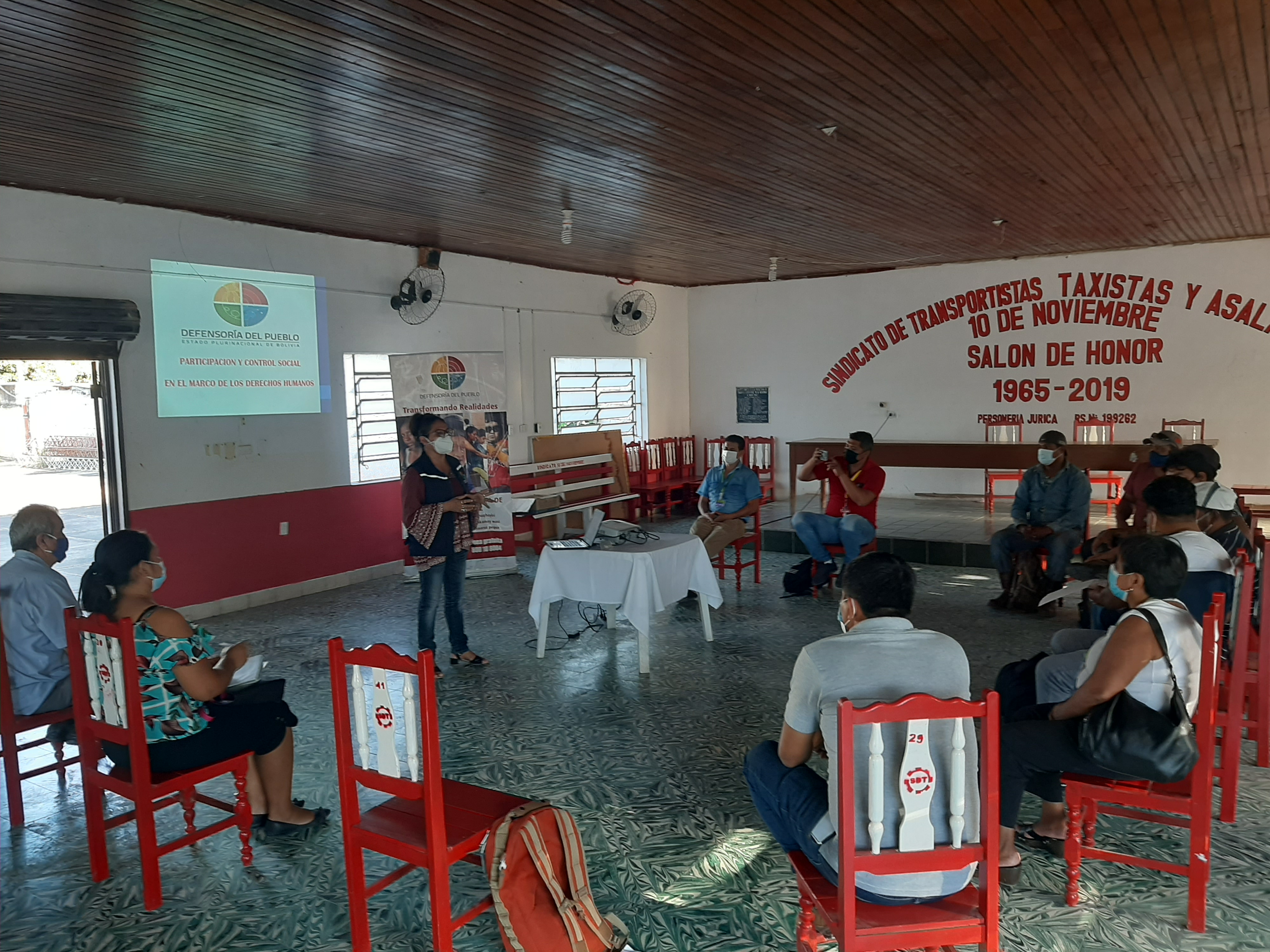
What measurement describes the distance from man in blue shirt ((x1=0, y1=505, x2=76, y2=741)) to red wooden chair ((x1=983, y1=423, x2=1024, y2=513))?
8285 mm

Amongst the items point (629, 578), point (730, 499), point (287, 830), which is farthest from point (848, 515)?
point (287, 830)

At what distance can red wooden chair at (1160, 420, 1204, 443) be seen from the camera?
8.73 meters

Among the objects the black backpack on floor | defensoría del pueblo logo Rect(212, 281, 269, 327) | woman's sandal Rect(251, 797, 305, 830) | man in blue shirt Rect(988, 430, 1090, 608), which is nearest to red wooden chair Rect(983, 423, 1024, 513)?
man in blue shirt Rect(988, 430, 1090, 608)

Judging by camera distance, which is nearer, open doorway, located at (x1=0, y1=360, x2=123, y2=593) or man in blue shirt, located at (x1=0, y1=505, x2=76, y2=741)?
man in blue shirt, located at (x1=0, y1=505, x2=76, y2=741)

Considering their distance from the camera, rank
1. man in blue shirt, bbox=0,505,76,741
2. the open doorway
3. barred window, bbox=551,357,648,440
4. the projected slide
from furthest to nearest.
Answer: barred window, bbox=551,357,648,440
the projected slide
the open doorway
man in blue shirt, bbox=0,505,76,741

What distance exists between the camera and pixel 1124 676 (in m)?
2.36

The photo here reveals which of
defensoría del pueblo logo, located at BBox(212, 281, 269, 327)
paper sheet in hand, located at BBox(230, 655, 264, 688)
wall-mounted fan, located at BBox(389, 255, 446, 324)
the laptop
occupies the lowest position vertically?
paper sheet in hand, located at BBox(230, 655, 264, 688)

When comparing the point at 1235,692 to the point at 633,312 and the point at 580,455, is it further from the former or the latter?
the point at 633,312

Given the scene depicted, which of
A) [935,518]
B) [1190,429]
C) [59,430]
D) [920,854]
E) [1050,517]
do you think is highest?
[59,430]

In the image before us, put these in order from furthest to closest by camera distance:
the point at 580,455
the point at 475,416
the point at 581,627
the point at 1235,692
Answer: the point at 580,455 < the point at 475,416 < the point at 581,627 < the point at 1235,692

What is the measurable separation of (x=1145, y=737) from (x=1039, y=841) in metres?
0.78

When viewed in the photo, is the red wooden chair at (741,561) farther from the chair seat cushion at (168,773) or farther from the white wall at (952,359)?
the chair seat cushion at (168,773)

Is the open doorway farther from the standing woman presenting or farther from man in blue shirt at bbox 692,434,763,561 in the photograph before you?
man in blue shirt at bbox 692,434,763,561

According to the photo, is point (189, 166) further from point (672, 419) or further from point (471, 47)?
point (672, 419)
